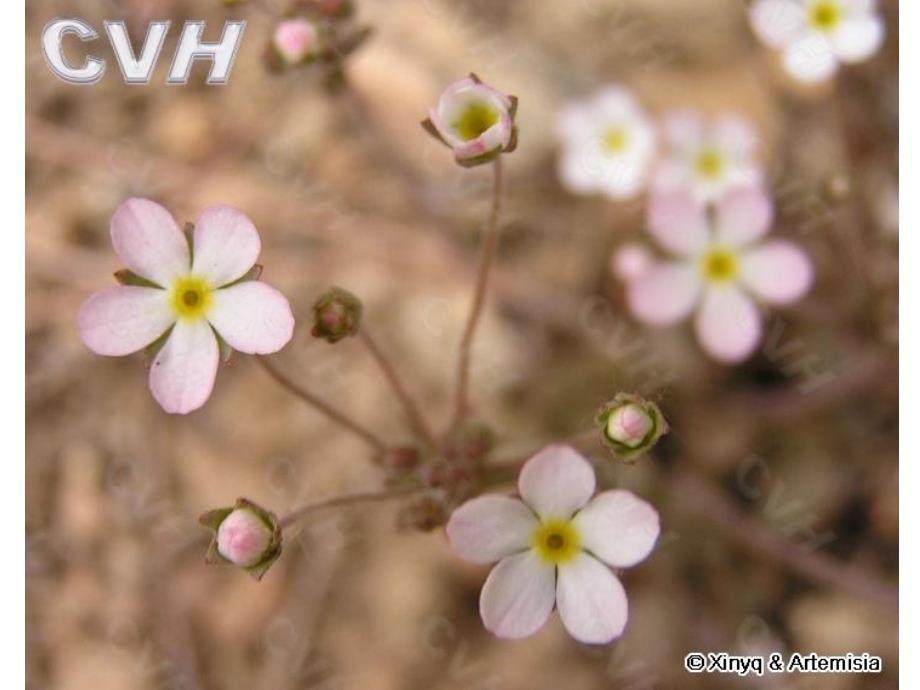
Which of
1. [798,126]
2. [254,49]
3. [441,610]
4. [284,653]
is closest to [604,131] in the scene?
[798,126]

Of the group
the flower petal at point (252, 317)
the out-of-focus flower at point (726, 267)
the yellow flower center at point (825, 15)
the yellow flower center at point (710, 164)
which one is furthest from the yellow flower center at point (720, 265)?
the flower petal at point (252, 317)

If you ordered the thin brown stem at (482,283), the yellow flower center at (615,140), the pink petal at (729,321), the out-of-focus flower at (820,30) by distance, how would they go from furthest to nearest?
the yellow flower center at (615,140), the pink petal at (729,321), the out-of-focus flower at (820,30), the thin brown stem at (482,283)

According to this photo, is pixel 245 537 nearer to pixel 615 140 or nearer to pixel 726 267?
pixel 726 267

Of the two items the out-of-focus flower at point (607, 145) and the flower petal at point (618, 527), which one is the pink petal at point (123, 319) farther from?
the out-of-focus flower at point (607, 145)

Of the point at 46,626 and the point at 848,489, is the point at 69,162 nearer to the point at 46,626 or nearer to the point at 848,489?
the point at 46,626

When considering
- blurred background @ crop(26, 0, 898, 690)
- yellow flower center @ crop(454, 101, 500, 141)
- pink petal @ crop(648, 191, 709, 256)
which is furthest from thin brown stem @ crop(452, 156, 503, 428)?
pink petal @ crop(648, 191, 709, 256)
